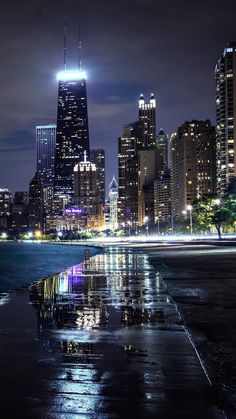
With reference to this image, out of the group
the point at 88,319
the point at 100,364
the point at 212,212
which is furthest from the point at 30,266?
the point at 212,212

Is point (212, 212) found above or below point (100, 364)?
above

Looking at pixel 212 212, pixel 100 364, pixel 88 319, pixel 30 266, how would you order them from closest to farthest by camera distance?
1. pixel 100 364
2. pixel 88 319
3. pixel 30 266
4. pixel 212 212

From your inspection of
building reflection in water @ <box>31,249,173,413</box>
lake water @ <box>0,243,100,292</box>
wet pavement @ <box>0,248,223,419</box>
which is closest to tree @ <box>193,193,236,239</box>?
lake water @ <box>0,243,100,292</box>

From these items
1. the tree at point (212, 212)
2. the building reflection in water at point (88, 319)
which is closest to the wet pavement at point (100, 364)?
the building reflection in water at point (88, 319)

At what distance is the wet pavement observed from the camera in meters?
5.32

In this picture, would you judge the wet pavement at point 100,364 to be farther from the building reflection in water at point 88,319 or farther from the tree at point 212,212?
the tree at point 212,212

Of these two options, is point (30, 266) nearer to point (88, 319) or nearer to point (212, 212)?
point (88, 319)

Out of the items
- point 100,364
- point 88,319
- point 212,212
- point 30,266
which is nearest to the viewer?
point 100,364

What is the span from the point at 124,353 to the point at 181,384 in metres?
1.73

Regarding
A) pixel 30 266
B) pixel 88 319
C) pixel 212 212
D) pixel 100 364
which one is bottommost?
pixel 100 364

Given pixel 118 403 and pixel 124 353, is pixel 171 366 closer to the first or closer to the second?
pixel 124 353

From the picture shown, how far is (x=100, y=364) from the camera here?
6.96 meters

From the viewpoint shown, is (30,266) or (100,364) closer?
(100,364)

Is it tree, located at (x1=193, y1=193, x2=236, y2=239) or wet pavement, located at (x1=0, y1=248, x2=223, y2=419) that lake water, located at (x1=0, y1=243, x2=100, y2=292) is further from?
tree, located at (x1=193, y1=193, x2=236, y2=239)
